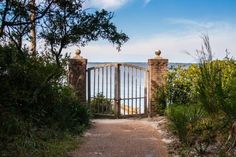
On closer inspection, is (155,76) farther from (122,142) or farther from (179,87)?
(122,142)

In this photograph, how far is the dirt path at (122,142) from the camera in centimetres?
798

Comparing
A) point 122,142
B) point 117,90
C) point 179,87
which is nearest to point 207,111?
point 122,142

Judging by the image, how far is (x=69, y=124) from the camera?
1024cm

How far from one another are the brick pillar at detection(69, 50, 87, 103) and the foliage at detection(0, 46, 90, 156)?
2600 mm

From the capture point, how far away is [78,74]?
1424 centimetres

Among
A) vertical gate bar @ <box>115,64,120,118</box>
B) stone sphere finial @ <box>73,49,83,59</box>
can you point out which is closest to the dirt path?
vertical gate bar @ <box>115,64,120,118</box>

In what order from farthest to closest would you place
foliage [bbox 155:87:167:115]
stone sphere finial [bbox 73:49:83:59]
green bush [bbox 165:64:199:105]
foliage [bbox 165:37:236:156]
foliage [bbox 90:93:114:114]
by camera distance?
A: 1. foliage [bbox 90:93:114:114]
2. stone sphere finial [bbox 73:49:83:59]
3. foliage [bbox 155:87:167:115]
4. green bush [bbox 165:64:199:105]
5. foliage [bbox 165:37:236:156]

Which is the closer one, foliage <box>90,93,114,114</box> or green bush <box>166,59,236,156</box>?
green bush <box>166,59,236,156</box>

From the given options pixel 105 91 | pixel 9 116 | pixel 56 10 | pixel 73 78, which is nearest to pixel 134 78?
pixel 105 91

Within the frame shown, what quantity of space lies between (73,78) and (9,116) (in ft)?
19.4

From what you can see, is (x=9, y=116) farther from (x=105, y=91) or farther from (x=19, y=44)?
(x=105, y=91)

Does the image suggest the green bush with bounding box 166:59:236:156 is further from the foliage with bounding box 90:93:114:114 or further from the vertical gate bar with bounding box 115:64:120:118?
the foliage with bounding box 90:93:114:114

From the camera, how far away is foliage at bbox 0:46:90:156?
8070 mm

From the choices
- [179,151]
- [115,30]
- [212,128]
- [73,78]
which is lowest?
[179,151]
